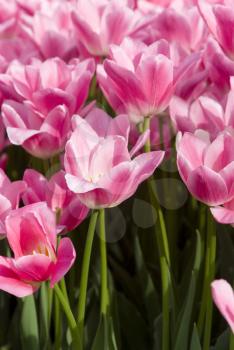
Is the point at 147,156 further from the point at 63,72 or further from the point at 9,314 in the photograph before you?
the point at 9,314

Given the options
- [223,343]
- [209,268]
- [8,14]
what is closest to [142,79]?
[209,268]

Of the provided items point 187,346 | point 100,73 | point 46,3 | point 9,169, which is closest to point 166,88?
point 100,73

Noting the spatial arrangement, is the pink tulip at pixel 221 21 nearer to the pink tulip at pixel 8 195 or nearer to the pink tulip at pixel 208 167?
the pink tulip at pixel 208 167

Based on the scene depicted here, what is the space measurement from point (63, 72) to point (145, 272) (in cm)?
34

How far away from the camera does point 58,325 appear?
2.83 feet

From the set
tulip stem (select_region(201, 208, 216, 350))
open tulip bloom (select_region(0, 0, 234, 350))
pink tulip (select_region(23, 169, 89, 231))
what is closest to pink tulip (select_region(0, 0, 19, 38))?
open tulip bloom (select_region(0, 0, 234, 350))

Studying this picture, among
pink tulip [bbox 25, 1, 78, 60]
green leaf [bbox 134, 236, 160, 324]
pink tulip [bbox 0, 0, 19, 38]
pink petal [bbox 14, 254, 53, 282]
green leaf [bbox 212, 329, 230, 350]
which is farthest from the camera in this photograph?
pink tulip [bbox 0, 0, 19, 38]

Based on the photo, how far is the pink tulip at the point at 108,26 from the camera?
1154 millimetres

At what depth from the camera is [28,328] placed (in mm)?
968

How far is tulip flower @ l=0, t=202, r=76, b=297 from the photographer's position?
2.21 feet

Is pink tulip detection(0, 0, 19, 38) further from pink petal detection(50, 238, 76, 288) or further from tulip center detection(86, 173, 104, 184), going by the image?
pink petal detection(50, 238, 76, 288)

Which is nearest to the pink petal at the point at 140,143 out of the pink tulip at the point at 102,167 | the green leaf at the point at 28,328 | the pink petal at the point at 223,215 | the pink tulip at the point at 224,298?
the pink tulip at the point at 102,167

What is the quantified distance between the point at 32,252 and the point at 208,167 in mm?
201

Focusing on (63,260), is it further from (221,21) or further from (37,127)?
(221,21)
